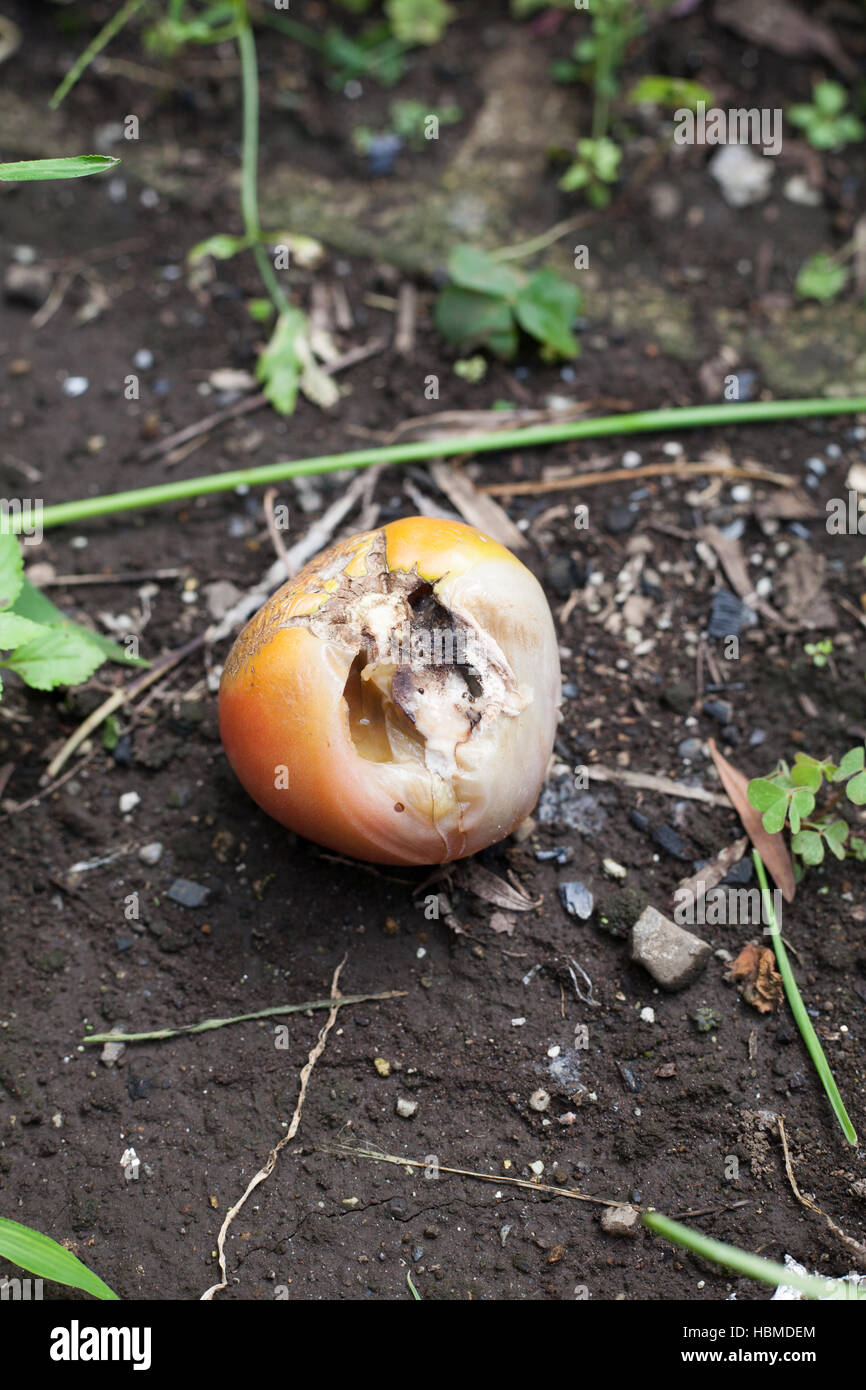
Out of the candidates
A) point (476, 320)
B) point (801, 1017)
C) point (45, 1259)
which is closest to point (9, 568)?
point (45, 1259)

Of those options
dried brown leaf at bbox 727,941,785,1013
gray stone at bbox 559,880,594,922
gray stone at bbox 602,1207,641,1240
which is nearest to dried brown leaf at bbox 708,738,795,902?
dried brown leaf at bbox 727,941,785,1013

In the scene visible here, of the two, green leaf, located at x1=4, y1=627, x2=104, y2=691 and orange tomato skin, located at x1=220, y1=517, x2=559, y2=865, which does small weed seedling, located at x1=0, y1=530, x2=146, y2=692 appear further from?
orange tomato skin, located at x1=220, y1=517, x2=559, y2=865

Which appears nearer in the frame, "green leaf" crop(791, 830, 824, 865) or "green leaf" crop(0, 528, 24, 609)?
"green leaf" crop(0, 528, 24, 609)

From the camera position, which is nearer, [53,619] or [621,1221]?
[621,1221]

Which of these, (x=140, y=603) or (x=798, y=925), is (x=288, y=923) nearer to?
(x=140, y=603)

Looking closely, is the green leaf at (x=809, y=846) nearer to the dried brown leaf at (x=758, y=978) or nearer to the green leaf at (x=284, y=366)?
the dried brown leaf at (x=758, y=978)

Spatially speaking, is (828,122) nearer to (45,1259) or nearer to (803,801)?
(803,801)
